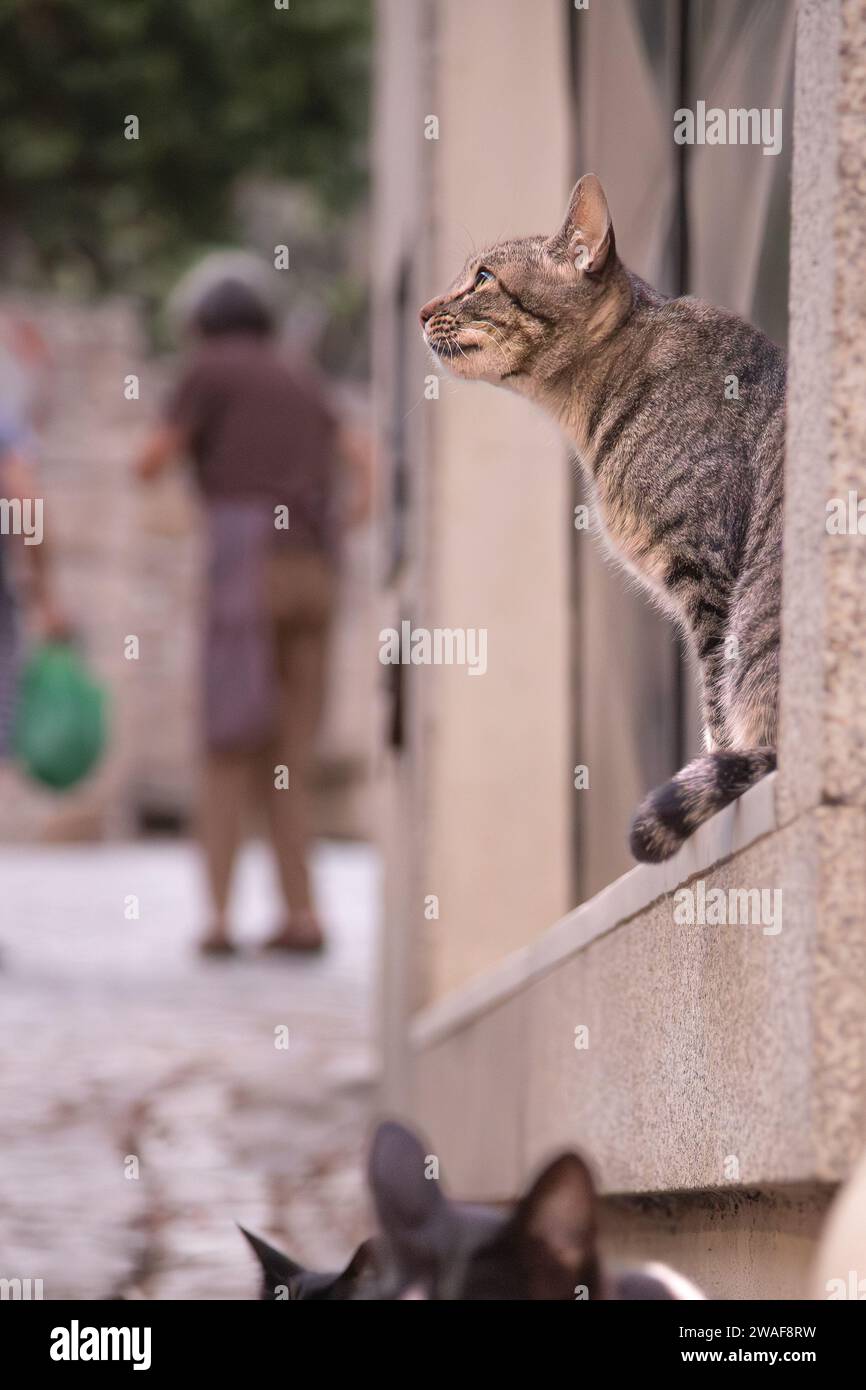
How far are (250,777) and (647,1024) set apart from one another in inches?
189

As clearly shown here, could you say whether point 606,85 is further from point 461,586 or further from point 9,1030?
point 9,1030

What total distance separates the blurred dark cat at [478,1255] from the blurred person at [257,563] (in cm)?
439

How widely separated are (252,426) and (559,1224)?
466 centimetres

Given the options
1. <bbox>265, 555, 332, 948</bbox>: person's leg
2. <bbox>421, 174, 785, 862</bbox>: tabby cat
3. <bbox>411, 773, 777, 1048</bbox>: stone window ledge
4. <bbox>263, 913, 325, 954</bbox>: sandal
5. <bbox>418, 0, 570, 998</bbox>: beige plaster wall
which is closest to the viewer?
<bbox>411, 773, 777, 1048</bbox>: stone window ledge

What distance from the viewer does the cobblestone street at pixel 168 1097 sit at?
340 cm

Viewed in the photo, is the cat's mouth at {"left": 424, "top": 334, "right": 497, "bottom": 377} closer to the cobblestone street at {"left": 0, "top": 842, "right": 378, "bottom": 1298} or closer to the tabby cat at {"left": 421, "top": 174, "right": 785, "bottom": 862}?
the tabby cat at {"left": 421, "top": 174, "right": 785, "bottom": 862}

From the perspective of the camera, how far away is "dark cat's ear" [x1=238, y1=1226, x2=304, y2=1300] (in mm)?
2270

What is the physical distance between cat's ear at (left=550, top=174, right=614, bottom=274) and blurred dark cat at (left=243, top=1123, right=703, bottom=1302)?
3.38ft

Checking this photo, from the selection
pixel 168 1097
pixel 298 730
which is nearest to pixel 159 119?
pixel 298 730

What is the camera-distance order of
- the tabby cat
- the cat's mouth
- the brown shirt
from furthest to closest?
1. the brown shirt
2. the cat's mouth
3. the tabby cat

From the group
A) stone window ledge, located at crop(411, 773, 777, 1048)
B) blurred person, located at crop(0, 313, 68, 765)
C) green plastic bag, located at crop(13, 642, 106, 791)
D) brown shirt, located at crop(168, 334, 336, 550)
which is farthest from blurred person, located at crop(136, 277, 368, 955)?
stone window ledge, located at crop(411, 773, 777, 1048)

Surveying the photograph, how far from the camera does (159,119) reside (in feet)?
57.0

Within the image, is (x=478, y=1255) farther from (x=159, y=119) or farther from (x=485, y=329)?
(x=159, y=119)

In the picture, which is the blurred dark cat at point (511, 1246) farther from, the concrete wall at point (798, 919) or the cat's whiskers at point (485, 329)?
the cat's whiskers at point (485, 329)
